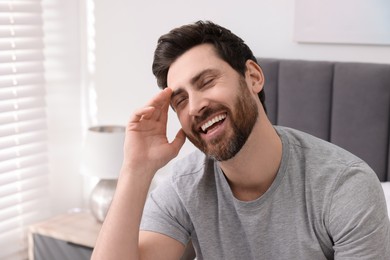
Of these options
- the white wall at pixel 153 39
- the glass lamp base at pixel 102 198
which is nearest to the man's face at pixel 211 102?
the white wall at pixel 153 39

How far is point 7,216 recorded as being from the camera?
8.65 ft

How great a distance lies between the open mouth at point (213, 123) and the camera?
1321mm

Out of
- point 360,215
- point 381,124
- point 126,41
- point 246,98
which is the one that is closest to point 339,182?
point 360,215

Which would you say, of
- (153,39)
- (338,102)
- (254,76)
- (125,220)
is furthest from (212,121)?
(153,39)

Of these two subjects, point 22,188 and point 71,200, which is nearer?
point 22,188

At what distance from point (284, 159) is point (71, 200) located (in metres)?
1.95

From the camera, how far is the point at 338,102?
2.14m

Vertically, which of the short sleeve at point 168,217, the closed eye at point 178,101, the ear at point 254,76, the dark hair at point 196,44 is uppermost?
the dark hair at point 196,44

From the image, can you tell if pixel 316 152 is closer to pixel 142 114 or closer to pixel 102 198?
pixel 142 114

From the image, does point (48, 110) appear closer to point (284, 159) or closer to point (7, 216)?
point (7, 216)

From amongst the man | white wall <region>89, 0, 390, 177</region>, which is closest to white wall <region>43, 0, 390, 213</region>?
white wall <region>89, 0, 390, 177</region>

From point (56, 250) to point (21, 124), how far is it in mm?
637

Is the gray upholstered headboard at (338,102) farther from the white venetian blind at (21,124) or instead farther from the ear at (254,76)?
the white venetian blind at (21,124)

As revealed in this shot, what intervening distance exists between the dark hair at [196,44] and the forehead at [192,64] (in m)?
0.01
